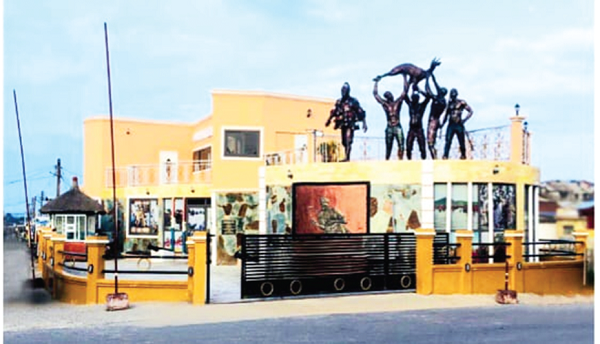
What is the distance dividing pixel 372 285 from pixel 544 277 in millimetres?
2789

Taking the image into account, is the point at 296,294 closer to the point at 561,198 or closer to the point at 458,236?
the point at 458,236

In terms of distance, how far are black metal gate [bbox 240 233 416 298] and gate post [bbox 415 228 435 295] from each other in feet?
0.65

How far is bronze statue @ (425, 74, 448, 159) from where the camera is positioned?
1282 centimetres

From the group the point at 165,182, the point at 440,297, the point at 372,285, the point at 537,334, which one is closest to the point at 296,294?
the point at 372,285

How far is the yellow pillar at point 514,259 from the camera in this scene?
10656 mm

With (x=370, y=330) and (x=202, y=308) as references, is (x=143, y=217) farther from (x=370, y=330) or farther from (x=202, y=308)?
(x=370, y=330)

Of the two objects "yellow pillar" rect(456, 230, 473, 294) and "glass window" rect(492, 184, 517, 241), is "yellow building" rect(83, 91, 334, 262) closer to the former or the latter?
"glass window" rect(492, 184, 517, 241)

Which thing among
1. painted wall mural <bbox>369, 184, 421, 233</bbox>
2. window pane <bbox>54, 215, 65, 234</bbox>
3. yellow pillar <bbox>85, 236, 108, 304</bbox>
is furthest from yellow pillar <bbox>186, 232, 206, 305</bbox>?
window pane <bbox>54, 215, 65, 234</bbox>

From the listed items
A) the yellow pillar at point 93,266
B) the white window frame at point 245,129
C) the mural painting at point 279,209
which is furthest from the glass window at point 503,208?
the yellow pillar at point 93,266

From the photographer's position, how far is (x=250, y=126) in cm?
1697

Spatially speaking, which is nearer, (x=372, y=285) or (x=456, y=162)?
(x=372, y=285)

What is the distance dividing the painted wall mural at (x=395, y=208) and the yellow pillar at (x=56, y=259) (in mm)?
5408

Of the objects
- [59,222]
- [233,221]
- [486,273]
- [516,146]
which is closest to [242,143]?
[233,221]

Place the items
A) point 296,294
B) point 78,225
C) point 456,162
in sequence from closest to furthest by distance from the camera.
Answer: point 296,294 < point 456,162 < point 78,225
